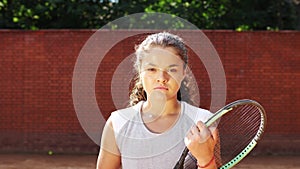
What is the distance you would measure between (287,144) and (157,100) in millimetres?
8956

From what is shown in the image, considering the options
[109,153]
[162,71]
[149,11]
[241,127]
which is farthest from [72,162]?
[162,71]

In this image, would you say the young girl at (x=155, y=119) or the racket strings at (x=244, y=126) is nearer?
the young girl at (x=155, y=119)

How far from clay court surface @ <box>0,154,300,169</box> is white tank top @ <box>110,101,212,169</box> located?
717 centimetres

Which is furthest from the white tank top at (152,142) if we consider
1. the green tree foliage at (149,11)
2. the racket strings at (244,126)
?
the green tree foliage at (149,11)

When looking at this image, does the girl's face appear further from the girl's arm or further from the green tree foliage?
the green tree foliage

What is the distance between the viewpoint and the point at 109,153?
211 centimetres

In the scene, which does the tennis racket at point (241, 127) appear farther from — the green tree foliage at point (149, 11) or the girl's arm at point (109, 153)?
the green tree foliage at point (149, 11)

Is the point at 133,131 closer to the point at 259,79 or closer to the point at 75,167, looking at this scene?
the point at 75,167

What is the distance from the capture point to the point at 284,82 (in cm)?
1086

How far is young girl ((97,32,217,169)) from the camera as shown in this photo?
2.04 metres

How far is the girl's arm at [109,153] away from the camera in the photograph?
2.10 meters

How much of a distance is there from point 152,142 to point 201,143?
10.0 inches

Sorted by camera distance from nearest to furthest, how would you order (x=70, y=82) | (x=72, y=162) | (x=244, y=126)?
(x=244, y=126) < (x=72, y=162) < (x=70, y=82)

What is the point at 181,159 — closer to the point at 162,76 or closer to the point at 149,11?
the point at 162,76
